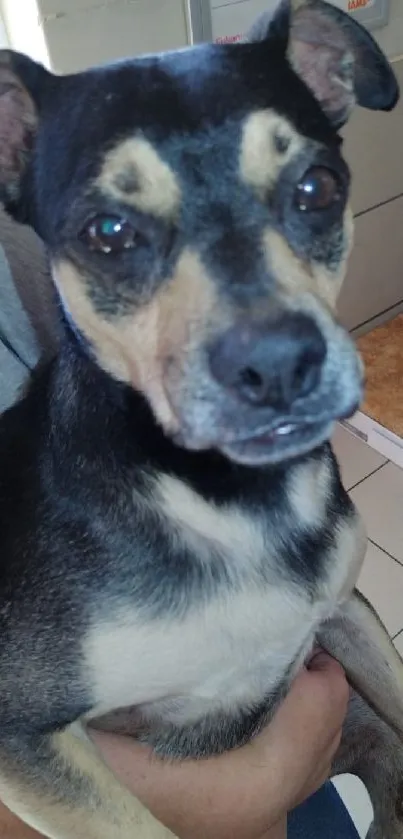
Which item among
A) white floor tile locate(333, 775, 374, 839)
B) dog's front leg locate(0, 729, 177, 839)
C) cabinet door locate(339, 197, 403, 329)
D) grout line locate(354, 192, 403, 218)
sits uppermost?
dog's front leg locate(0, 729, 177, 839)

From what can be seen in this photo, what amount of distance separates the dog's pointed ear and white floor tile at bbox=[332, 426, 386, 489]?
198 cm

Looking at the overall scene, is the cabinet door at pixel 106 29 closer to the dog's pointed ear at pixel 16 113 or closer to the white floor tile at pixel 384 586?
the dog's pointed ear at pixel 16 113

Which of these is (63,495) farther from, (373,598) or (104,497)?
(373,598)

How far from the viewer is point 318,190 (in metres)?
0.93

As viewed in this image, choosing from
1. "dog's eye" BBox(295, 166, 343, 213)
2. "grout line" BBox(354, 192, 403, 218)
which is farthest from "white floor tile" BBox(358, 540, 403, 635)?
"dog's eye" BBox(295, 166, 343, 213)

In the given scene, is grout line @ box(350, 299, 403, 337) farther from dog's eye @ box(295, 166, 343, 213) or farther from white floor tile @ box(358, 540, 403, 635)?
dog's eye @ box(295, 166, 343, 213)

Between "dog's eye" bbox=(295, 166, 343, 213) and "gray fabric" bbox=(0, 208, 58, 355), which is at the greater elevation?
"dog's eye" bbox=(295, 166, 343, 213)

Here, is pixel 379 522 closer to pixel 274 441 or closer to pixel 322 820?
pixel 322 820

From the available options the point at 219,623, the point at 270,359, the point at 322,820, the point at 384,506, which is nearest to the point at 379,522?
the point at 384,506

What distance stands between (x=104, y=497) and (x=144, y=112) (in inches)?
17.3

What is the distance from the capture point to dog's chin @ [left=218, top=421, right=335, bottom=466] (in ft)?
2.74

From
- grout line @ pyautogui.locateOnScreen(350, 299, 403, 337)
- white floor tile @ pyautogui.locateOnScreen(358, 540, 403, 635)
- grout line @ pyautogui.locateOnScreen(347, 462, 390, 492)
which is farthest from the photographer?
grout line @ pyautogui.locateOnScreen(350, 299, 403, 337)

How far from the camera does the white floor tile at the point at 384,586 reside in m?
2.36

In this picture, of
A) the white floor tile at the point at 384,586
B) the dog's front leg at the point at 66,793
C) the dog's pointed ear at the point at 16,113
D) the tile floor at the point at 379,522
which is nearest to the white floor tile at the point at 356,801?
Answer: the tile floor at the point at 379,522
